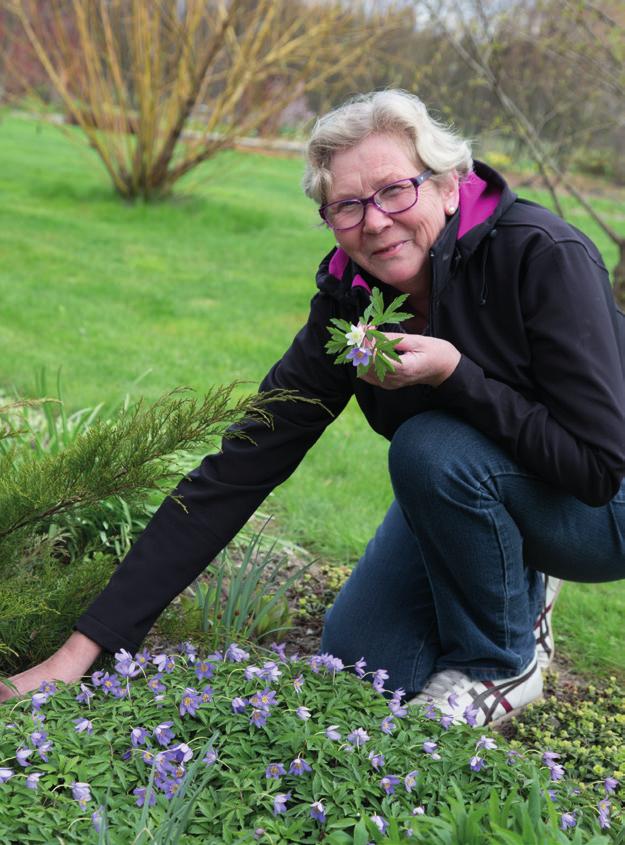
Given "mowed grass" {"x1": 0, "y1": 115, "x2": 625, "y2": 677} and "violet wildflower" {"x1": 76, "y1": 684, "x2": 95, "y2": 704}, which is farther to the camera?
"mowed grass" {"x1": 0, "y1": 115, "x2": 625, "y2": 677}

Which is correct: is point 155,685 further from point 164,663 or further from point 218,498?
point 218,498

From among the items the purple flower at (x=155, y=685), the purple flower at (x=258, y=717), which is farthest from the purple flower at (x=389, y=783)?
the purple flower at (x=155, y=685)

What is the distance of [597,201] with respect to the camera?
14172mm

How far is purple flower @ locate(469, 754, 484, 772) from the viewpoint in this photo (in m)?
1.74

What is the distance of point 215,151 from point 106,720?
8.49 m

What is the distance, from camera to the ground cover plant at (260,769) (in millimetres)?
1509

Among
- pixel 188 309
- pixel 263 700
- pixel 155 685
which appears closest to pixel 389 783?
pixel 263 700

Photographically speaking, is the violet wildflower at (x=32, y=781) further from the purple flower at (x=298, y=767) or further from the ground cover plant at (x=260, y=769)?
the purple flower at (x=298, y=767)

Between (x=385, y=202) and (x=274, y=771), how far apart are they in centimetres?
119

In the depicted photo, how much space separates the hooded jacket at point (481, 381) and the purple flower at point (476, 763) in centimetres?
66

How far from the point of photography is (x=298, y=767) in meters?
1.69

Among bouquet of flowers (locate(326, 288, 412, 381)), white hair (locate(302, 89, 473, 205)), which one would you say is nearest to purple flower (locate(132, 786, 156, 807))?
bouquet of flowers (locate(326, 288, 412, 381))

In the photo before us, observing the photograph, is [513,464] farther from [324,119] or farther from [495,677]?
[324,119]

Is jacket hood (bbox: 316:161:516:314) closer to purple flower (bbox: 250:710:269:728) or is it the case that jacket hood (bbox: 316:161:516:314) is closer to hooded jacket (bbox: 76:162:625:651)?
hooded jacket (bbox: 76:162:625:651)
